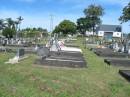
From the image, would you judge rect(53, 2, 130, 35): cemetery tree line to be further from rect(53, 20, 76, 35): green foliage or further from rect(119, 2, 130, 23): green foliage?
rect(119, 2, 130, 23): green foliage

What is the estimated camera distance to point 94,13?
4779 inches

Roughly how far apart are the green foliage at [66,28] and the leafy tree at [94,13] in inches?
827

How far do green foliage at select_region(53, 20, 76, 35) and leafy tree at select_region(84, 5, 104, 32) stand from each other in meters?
21.0

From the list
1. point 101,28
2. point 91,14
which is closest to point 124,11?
point 91,14

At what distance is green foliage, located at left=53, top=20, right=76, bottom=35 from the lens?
482ft

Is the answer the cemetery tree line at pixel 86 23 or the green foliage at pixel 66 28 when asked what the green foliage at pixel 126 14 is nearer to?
the cemetery tree line at pixel 86 23

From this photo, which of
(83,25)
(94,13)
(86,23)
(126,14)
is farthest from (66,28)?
(126,14)

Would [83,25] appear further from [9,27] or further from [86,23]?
[9,27]

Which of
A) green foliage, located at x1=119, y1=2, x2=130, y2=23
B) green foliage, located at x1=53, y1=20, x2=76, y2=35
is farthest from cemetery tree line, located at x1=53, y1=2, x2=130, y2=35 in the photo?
green foliage, located at x1=119, y1=2, x2=130, y2=23

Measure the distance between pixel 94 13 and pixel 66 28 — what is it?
2675 centimetres

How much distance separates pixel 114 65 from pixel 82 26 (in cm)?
11621

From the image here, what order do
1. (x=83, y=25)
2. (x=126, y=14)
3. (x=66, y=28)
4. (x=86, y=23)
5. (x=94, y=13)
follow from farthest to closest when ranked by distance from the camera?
1. (x=66, y=28)
2. (x=83, y=25)
3. (x=86, y=23)
4. (x=94, y=13)
5. (x=126, y=14)

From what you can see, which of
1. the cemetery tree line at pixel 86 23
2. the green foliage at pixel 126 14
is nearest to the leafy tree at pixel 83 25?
the cemetery tree line at pixel 86 23

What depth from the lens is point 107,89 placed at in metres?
13.3
